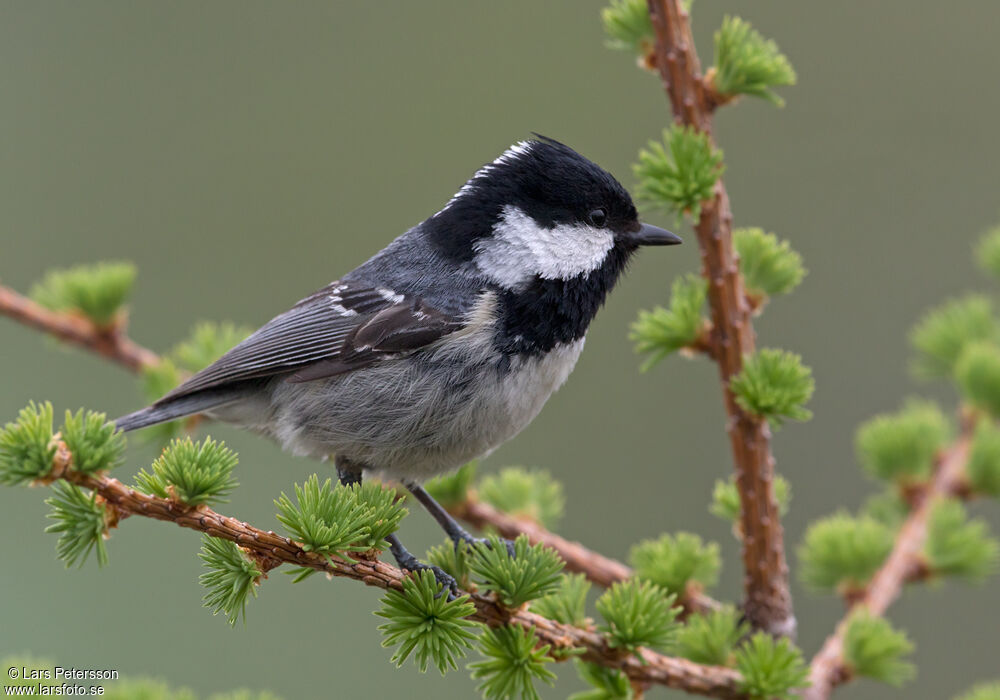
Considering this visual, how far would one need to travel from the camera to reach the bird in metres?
1.96

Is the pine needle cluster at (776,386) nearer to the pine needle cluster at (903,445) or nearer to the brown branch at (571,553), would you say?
the brown branch at (571,553)

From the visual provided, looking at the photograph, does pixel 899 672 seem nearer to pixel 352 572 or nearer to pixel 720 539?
pixel 352 572

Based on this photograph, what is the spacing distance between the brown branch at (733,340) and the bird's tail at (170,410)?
1132 millimetres

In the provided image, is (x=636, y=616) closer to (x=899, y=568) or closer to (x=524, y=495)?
(x=524, y=495)

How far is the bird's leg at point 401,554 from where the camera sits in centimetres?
152

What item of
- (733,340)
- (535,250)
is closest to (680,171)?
(733,340)

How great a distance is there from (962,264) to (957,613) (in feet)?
4.78

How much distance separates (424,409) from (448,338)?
161mm

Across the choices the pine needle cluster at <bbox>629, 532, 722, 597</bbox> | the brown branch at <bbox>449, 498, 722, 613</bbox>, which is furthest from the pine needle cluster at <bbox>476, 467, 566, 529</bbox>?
the pine needle cluster at <bbox>629, 532, 722, 597</bbox>

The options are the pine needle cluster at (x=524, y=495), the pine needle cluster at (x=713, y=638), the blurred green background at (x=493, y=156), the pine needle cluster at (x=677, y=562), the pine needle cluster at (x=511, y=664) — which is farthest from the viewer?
the blurred green background at (x=493, y=156)

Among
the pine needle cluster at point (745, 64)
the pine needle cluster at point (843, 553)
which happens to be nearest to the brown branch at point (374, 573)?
the pine needle cluster at point (843, 553)

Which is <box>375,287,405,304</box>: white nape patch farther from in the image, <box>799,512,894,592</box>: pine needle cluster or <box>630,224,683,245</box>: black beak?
<box>799,512,894,592</box>: pine needle cluster

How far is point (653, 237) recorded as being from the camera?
2.14m

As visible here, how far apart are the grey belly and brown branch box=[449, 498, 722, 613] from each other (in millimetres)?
122
